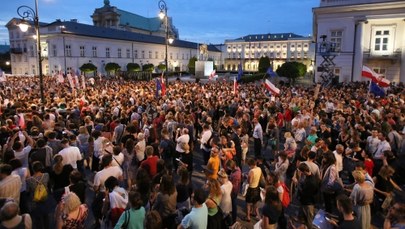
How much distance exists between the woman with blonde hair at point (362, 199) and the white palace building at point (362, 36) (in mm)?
31915

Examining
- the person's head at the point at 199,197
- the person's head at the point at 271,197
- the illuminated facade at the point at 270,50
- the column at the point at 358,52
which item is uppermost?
the illuminated facade at the point at 270,50

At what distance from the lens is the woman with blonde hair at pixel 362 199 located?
4957 mm

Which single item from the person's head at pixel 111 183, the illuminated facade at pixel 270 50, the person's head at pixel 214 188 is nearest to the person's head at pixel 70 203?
the person's head at pixel 111 183

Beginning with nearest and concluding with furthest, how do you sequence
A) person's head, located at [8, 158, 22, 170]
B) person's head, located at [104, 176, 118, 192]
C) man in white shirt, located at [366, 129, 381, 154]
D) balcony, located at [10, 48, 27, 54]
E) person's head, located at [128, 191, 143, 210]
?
person's head, located at [128, 191, 143, 210], person's head, located at [104, 176, 118, 192], person's head, located at [8, 158, 22, 170], man in white shirt, located at [366, 129, 381, 154], balcony, located at [10, 48, 27, 54]

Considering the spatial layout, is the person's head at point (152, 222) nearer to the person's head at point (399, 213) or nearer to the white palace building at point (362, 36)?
the person's head at point (399, 213)

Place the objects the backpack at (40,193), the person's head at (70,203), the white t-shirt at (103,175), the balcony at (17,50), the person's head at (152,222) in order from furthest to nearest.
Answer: the balcony at (17,50)
the white t-shirt at (103,175)
the backpack at (40,193)
the person's head at (70,203)
the person's head at (152,222)

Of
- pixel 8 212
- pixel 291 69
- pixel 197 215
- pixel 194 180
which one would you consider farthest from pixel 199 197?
pixel 291 69

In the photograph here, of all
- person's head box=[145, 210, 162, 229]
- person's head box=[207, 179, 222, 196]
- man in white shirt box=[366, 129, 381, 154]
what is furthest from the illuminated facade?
person's head box=[145, 210, 162, 229]

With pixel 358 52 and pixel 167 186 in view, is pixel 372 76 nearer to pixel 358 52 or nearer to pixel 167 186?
pixel 167 186

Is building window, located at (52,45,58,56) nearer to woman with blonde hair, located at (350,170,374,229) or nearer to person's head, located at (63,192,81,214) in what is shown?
person's head, located at (63,192,81,214)

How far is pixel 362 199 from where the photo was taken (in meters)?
5.11

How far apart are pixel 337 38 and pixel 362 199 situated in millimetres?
36067

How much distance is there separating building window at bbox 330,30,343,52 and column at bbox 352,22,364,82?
1.63 metres

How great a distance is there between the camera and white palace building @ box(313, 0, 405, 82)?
34.0 metres
